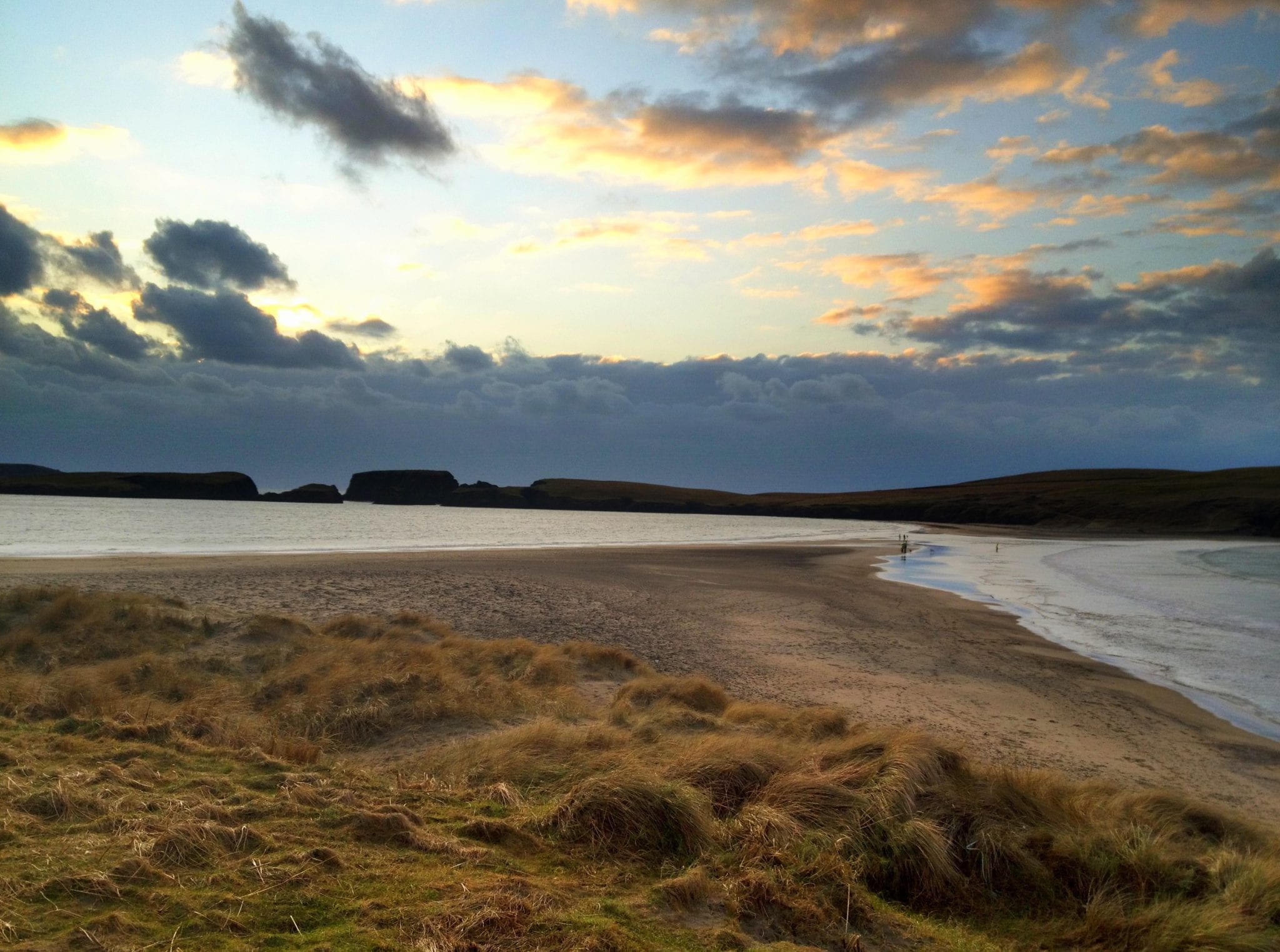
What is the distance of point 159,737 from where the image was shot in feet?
23.5

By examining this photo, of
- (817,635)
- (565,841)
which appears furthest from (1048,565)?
(565,841)

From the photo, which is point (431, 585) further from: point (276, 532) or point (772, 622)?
point (276, 532)

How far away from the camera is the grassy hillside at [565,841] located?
393 centimetres

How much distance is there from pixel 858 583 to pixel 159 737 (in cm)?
2858

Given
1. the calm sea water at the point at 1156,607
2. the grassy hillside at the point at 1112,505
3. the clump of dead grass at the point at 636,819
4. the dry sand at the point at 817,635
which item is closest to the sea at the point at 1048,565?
the calm sea water at the point at 1156,607

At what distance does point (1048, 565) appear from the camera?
44375 mm

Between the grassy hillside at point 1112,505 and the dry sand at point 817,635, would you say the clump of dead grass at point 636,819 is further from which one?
the grassy hillside at point 1112,505

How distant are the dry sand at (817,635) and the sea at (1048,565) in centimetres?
168

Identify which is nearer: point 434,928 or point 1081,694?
point 434,928

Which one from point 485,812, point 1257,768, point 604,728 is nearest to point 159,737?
point 485,812

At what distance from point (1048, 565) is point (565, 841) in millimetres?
46534

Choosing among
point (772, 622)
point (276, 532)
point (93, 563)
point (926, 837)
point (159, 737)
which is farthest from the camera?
point (276, 532)

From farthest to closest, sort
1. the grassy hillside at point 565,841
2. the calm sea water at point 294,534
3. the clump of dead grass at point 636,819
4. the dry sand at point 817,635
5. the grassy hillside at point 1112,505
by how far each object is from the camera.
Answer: the grassy hillside at point 1112,505 < the calm sea water at point 294,534 < the dry sand at point 817,635 < the clump of dead grass at point 636,819 < the grassy hillside at point 565,841

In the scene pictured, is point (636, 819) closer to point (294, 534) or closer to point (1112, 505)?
point (294, 534)
